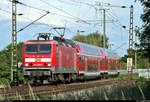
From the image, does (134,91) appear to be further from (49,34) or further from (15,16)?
(15,16)

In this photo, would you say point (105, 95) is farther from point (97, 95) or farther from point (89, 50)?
point (89, 50)

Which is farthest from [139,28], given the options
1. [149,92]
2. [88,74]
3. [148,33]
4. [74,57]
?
[88,74]

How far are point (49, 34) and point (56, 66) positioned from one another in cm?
257

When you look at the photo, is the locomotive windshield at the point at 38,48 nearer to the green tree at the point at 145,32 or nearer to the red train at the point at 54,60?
the red train at the point at 54,60

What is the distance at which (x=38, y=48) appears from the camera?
24.8 meters

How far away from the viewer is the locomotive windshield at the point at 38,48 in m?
24.5

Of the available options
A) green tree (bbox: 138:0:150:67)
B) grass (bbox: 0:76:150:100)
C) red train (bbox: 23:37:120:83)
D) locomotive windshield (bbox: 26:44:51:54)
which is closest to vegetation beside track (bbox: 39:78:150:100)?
grass (bbox: 0:76:150:100)

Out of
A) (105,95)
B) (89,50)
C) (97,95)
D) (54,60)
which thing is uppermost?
(89,50)

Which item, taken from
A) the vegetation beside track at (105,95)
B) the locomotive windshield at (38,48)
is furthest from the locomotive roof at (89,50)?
the vegetation beside track at (105,95)

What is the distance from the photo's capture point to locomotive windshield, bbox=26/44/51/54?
80.5 feet

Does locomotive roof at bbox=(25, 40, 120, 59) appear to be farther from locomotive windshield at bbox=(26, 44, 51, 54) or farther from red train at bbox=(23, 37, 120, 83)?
locomotive windshield at bbox=(26, 44, 51, 54)

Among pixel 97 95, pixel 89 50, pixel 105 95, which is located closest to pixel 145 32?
pixel 97 95

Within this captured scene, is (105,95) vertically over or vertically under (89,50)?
under

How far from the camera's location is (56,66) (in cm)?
2459
